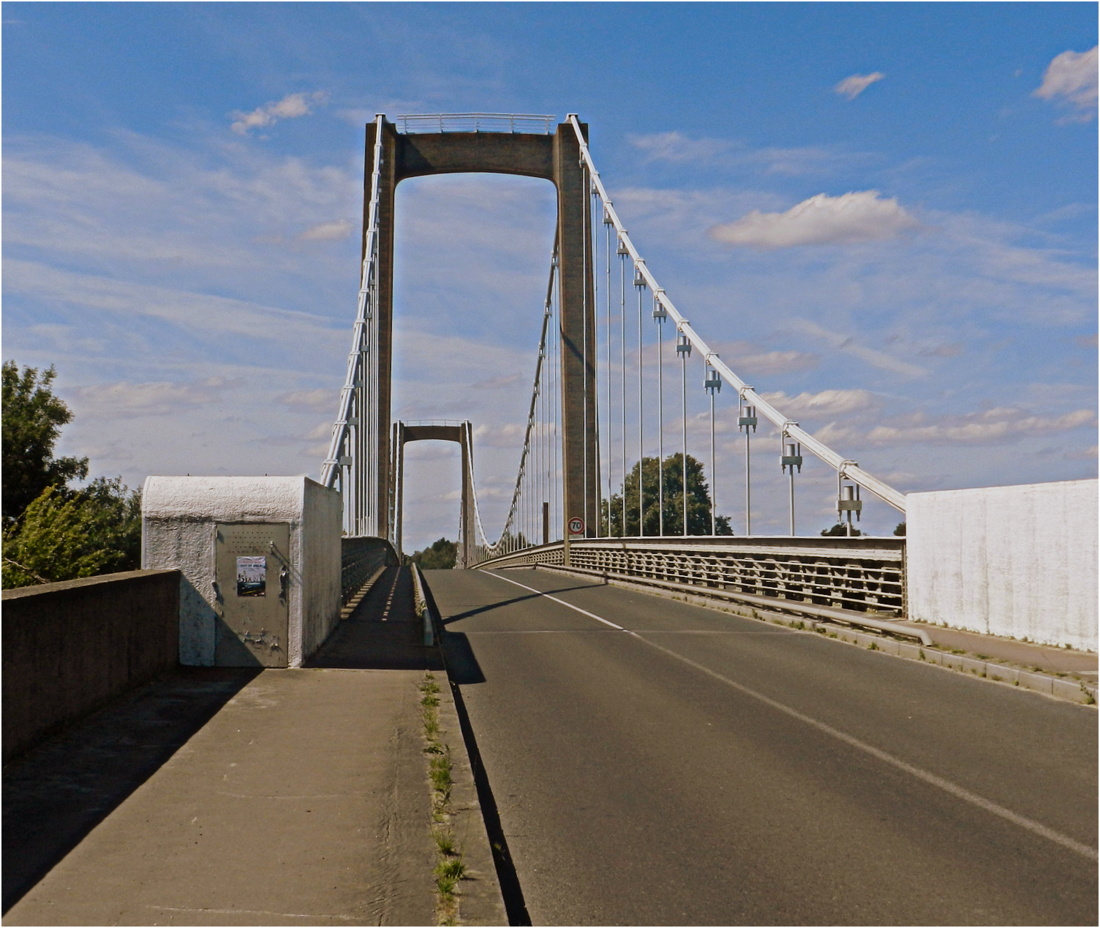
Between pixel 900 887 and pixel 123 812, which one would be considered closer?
pixel 900 887

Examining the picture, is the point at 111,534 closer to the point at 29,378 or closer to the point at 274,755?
the point at 29,378

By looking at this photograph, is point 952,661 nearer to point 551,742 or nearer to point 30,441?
point 551,742

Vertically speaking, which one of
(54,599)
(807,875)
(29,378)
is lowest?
(807,875)

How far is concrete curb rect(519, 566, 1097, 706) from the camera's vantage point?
33.9 feet

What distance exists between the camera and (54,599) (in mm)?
7320

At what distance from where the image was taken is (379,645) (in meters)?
13.9

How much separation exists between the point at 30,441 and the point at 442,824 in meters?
46.5

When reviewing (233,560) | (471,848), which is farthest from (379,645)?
(471,848)

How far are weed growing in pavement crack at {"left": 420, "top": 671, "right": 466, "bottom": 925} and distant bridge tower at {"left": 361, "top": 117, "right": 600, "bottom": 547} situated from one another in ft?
115

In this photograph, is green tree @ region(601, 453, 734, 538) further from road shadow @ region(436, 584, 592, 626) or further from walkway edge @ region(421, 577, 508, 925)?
walkway edge @ region(421, 577, 508, 925)

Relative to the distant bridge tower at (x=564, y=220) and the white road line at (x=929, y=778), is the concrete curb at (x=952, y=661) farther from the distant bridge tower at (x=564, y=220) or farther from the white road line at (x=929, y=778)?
the distant bridge tower at (x=564, y=220)

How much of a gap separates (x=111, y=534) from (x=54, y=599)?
43.0 metres

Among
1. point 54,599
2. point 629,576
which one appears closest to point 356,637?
point 54,599

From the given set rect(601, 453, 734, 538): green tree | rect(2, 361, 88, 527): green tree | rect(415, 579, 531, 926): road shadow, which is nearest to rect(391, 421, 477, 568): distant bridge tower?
rect(601, 453, 734, 538): green tree
